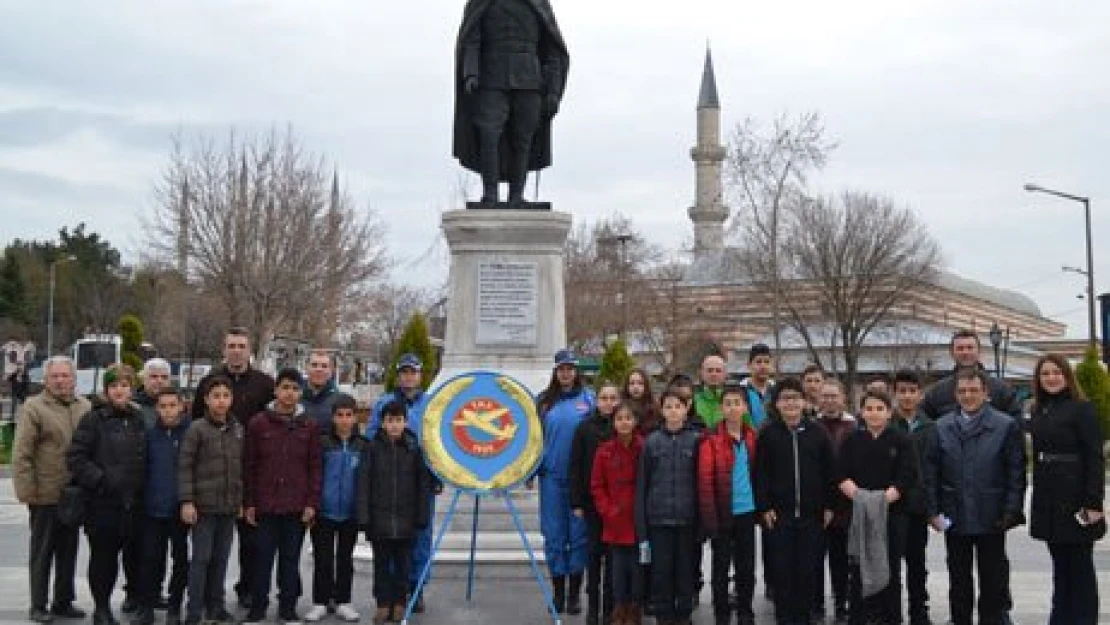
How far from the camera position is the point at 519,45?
1104 centimetres

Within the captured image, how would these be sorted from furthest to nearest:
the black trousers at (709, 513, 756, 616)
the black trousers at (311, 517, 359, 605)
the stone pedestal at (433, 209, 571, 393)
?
the stone pedestal at (433, 209, 571, 393) → the black trousers at (311, 517, 359, 605) → the black trousers at (709, 513, 756, 616)

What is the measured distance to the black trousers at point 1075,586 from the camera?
24.0ft

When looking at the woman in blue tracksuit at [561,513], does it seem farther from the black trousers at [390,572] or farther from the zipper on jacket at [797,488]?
the zipper on jacket at [797,488]

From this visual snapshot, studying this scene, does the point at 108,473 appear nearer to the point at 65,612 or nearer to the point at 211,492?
the point at 211,492

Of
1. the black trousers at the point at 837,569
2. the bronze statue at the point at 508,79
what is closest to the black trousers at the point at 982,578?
the black trousers at the point at 837,569

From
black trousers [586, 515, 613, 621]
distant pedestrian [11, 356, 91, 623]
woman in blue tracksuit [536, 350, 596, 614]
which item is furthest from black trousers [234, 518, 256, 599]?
black trousers [586, 515, 613, 621]

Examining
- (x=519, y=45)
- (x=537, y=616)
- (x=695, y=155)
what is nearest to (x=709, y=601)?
(x=537, y=616)

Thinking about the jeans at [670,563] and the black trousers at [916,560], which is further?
the black trousers at [916,560]

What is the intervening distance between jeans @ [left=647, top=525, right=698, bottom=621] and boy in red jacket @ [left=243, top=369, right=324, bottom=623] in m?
2.46

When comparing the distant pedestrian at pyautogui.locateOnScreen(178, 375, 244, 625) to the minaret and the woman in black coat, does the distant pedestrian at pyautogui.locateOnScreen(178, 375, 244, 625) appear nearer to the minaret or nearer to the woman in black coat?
the woman in black coat

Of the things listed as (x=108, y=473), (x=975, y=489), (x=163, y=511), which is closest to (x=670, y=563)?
(x=975, y=489)

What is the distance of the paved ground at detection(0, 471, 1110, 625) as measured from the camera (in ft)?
26.6

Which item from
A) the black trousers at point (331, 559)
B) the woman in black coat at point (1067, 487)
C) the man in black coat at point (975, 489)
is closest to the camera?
the woman in black coat at point (1067, 487)

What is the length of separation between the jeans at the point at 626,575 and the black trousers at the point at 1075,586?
2.73 m
